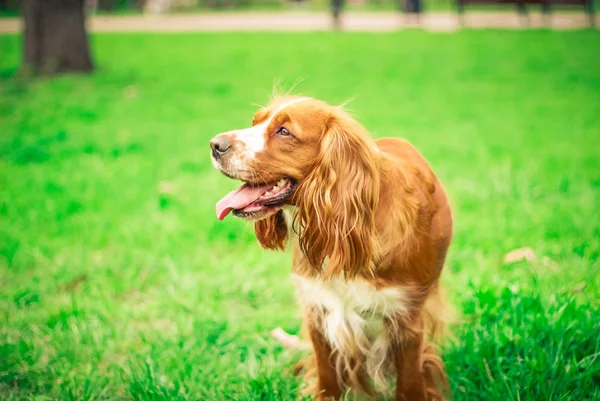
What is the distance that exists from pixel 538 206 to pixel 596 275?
1.36 meters

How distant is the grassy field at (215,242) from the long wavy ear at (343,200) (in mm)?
768

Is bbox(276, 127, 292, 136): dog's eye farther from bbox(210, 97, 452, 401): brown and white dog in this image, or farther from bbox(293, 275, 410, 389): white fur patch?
bbox(293, 275, 410, 389): white fur patch

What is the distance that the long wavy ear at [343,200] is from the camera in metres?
2.19

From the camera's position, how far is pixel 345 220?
86.4 inches

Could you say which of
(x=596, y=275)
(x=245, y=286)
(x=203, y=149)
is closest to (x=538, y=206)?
(x=596, y=275)

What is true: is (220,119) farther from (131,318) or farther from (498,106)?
(131,318)

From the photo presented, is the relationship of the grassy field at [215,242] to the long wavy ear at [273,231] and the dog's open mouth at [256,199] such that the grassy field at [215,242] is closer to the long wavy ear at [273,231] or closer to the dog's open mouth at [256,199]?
the long wavy ear at [273,231]

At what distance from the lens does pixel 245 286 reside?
3684mm

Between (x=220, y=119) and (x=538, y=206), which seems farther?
(x=220, y=119)

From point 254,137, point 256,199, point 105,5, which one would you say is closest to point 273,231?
point 256,199

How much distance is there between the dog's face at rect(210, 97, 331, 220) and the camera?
2.25 meters

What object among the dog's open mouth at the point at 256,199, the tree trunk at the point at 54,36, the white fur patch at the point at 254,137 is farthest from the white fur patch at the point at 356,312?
the tree trunk at the point at 54,36

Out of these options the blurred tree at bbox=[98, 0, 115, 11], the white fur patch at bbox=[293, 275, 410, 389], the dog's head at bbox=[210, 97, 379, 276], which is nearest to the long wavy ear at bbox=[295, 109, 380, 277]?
the dog's head at bbox=[210, 97, 379, 276]

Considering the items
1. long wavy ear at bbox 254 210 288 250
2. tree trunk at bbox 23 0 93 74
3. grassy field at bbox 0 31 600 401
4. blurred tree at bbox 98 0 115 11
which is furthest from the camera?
blurred tree at bbox 98 0 115 11
